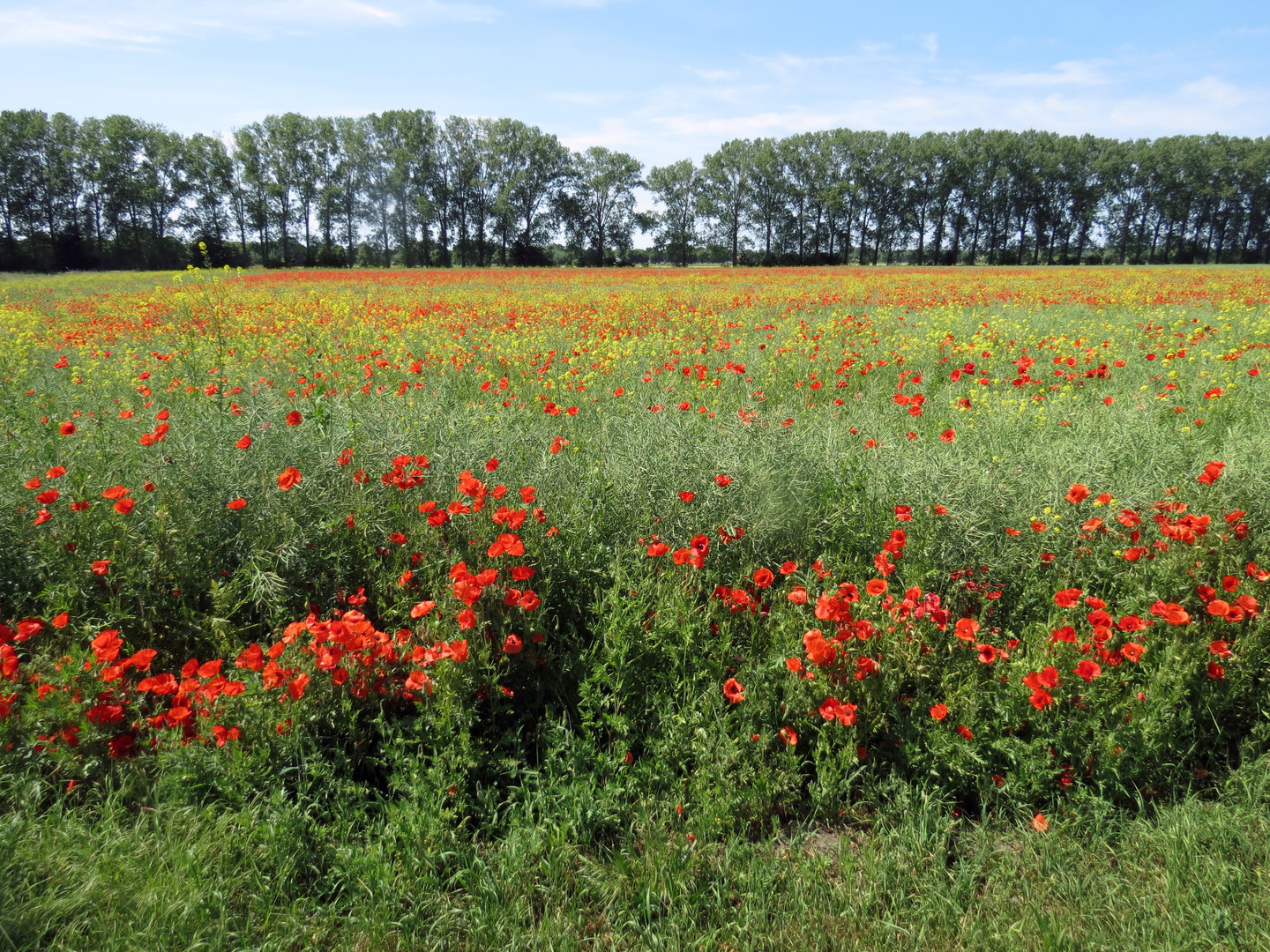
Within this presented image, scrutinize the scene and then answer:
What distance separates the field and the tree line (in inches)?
2269

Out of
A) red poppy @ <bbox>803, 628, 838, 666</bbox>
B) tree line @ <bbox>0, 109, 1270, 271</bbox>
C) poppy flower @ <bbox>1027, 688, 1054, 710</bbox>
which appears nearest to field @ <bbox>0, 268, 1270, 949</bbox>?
red poppy @ <bbox>803, 628, 838, 666</bbox>

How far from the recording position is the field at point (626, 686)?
1945mm

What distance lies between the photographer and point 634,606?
2762 millimetres

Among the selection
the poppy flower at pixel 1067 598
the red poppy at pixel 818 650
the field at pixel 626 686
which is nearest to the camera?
the field at pixel 626 686

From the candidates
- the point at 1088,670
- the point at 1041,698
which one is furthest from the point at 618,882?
the point at 1088,670

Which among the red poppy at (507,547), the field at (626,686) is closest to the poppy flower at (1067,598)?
the field at (626,686)

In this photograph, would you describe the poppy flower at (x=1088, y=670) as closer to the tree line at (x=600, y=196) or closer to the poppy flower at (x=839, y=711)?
the poppy flower at (x=839, y=711)

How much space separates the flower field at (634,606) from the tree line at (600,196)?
5731 centimetres

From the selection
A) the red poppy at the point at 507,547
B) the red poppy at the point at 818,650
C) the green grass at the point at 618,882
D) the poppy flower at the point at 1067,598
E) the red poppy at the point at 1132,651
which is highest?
the red poppy at the point at 507,547

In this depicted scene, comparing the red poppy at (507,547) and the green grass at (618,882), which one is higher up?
the red poppy at (507,547)

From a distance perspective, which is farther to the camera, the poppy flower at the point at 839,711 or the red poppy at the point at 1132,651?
the red poppy at the point at 1132,651

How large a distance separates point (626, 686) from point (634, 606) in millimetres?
323

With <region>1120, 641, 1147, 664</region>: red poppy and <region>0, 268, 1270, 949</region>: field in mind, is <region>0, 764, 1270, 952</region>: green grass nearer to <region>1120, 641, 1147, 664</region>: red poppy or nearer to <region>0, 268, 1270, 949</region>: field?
<region>0, 268, 1270, 949</region>: field

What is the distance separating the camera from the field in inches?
76.6
